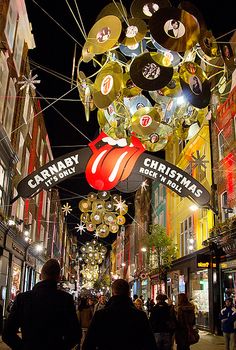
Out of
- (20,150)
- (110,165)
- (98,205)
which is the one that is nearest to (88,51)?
(110,165)

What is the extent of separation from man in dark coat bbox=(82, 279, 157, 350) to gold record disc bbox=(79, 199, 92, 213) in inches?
668

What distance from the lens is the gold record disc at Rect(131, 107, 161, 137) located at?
9758 mm

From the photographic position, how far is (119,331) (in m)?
3.92

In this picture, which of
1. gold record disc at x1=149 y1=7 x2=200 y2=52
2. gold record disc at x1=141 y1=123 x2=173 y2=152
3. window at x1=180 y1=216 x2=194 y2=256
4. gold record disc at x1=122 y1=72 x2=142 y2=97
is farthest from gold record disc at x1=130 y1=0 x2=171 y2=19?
window at x1=180 y1=216 x2=194 y2=256

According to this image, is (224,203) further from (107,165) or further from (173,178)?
(107,165)

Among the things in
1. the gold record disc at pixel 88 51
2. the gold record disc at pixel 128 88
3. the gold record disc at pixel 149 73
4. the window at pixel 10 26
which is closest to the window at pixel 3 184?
the window at pixel 10 26

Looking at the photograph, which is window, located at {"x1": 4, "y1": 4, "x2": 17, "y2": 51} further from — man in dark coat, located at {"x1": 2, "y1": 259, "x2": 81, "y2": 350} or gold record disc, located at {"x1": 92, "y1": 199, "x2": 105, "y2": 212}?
man in dark coat, located at {"x1": 2, "y1": 259, "x2": 81, "y2": 350}

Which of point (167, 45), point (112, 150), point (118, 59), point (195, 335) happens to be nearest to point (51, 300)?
point (167, 45)

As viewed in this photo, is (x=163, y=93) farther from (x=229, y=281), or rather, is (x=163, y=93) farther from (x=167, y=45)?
(x=229, y=281)

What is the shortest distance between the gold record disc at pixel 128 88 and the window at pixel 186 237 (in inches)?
781

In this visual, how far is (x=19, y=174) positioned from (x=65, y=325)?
24.2 metres

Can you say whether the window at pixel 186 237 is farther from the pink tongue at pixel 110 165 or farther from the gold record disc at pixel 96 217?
the pink tongue at pixel 110 165

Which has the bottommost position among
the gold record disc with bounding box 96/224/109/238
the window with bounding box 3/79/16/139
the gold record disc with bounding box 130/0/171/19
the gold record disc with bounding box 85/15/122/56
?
the gold record disc with bounding box 96/224/109/238

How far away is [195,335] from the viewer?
9.20 meters
